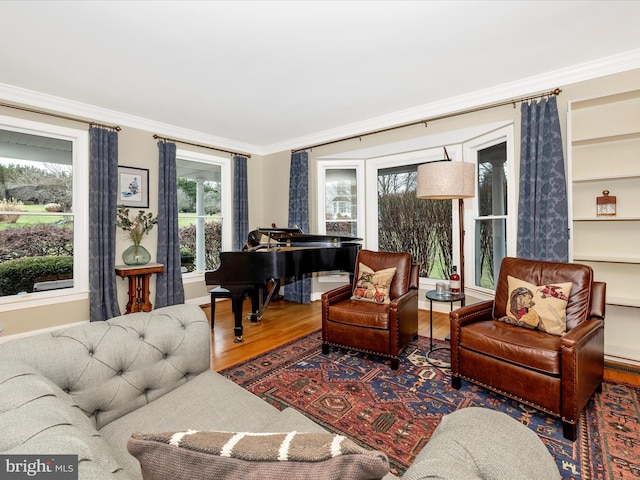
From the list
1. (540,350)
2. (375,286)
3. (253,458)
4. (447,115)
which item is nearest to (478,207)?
(447,115)

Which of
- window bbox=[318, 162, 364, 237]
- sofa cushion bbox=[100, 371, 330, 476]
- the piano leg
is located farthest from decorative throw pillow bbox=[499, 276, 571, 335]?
window bbox=[318, 162, 364, 237]

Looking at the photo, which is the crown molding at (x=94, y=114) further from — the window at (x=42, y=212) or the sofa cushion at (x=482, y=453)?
the sofa cushion at (x=482, y=453)

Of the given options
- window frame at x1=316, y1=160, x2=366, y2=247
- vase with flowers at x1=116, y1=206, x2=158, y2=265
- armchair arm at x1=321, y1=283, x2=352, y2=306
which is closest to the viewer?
armchair arm at x1=321, y1=283, x2=352, y2=306

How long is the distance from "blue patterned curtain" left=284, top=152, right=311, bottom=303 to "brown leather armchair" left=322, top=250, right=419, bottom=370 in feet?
6.14

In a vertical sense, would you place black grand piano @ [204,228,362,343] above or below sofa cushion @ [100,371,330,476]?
above

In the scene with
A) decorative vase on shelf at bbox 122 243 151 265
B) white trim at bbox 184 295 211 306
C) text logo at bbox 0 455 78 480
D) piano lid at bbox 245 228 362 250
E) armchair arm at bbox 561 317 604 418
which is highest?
piano lid at bbox 245 228 362 250

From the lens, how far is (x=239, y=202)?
17.9 feet

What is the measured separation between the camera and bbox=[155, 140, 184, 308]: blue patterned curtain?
445 centimetres

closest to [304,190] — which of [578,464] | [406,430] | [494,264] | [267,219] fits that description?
[267,219]

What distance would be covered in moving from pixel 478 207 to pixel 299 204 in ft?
8.57

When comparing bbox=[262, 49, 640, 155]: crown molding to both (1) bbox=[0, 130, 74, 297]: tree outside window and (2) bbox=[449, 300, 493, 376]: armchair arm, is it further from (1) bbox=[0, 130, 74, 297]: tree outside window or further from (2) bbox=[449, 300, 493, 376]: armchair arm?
(1) bbox=[0, 130, 74, 297]: tree outside window

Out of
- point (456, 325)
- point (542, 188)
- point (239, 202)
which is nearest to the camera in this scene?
point (456, 325)

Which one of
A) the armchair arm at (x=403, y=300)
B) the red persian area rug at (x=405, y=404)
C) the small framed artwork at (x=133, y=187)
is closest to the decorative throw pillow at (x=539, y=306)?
the red persian area rug at (x=405, y=404)

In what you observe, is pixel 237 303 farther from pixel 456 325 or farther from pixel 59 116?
pixel 59 116
